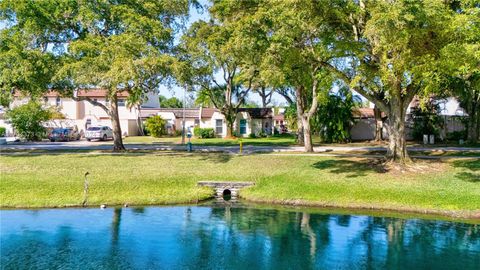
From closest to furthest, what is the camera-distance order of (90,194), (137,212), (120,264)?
(120,264) < (137,212) < (90,194)

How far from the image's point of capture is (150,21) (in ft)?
95.8

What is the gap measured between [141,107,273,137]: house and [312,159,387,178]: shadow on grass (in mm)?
32713

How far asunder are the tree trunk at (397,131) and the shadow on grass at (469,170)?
271 cm

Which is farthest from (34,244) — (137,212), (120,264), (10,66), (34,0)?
(34,0)

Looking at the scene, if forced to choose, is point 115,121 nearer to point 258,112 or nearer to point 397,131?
point 397,131

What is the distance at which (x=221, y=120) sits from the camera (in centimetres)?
6031

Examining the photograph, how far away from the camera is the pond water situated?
45.7 feet

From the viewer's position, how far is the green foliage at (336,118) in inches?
1745

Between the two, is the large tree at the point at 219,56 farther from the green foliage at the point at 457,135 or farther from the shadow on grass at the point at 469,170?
the green foliage at the point at 457,135

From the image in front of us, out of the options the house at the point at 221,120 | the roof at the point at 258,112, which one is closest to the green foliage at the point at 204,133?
A: the house at the point at 221,120

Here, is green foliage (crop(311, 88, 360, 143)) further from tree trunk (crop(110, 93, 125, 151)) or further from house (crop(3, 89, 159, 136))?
house (crop(3, 89, 159, 136))

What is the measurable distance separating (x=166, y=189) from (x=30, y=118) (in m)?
30.8

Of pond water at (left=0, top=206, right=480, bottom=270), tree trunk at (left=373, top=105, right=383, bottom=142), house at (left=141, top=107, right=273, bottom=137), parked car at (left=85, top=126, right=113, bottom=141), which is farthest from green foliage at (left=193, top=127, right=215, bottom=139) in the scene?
pond water at (left=0, top=206, right=480, bottom=270)

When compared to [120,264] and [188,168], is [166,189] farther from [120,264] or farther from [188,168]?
[120,264]
